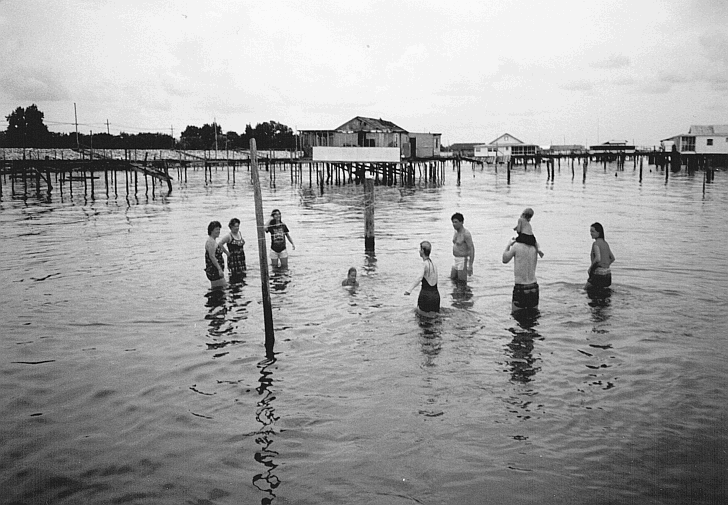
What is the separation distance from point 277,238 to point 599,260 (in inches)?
310

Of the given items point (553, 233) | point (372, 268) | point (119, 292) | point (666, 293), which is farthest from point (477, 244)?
point (119, 292)

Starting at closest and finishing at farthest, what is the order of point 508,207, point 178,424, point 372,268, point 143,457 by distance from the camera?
point 143,457 < point 178,424 < point 372,268 < point 508,207

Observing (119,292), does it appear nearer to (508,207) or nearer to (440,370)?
(440,370)

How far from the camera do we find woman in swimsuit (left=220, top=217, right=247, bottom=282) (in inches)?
559

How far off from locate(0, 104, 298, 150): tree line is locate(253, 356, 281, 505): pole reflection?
91880 millimetres

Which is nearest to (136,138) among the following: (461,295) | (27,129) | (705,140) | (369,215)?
(27,129)

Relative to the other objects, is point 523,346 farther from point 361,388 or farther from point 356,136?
point 356,136

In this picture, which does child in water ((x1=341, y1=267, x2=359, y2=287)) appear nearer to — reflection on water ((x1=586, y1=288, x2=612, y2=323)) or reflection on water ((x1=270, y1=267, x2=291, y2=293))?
reflection on water ((x1=270, y1=267, x2=291, y2=293))

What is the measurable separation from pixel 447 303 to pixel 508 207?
91.7 feet

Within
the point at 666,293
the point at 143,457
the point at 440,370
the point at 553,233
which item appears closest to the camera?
the point at 143,457

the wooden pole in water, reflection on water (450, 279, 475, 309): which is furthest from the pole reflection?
reflection on water (450, 279, 475, 309)

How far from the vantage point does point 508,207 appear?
131 feet

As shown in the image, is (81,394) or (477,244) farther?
(477,244)

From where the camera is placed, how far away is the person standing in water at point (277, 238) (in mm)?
15242
